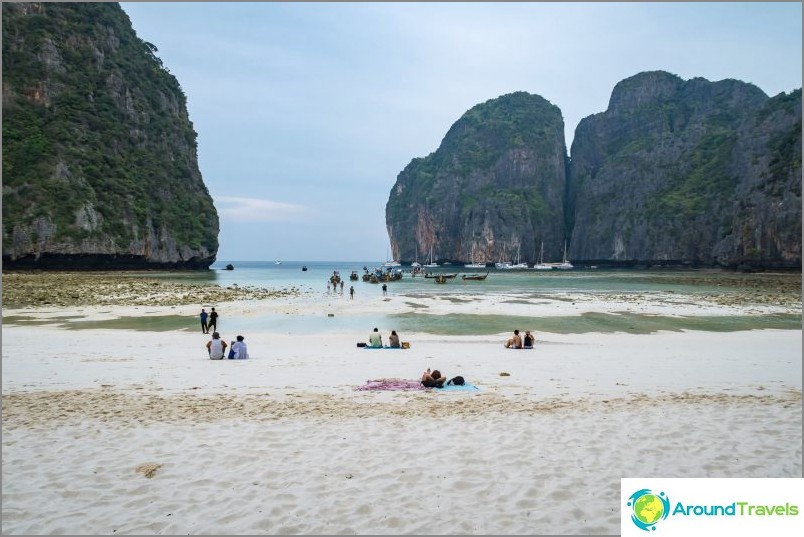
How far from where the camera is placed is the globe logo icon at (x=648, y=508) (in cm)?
474

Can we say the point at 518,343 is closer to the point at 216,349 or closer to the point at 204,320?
the point at 216,349

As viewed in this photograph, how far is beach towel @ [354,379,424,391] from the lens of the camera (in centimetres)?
1102

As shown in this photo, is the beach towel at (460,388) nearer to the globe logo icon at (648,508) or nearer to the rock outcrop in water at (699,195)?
the globe logo icon at (648,508)

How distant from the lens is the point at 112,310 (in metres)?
30.2

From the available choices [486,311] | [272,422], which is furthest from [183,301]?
[272,422]

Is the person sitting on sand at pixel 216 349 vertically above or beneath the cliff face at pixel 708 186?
beneath

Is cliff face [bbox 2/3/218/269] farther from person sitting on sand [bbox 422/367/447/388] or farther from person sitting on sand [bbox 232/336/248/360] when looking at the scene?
person sitting on sand [bbox 422/367/447/388]

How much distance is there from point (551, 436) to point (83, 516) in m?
6.36

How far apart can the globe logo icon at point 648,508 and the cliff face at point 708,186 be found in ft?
374

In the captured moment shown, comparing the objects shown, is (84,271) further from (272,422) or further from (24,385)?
(272,422)

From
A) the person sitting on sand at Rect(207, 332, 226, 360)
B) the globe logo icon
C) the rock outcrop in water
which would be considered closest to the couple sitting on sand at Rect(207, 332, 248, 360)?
the person sitting on sand at Rect(207, 332, 226, 360)

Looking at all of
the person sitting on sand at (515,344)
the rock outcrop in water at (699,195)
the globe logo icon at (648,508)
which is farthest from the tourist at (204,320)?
the rock outcrop in water at (699,195)

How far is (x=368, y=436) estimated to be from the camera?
24.7 ft

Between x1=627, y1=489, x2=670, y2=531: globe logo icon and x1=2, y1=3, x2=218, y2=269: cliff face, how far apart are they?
3354 inches
